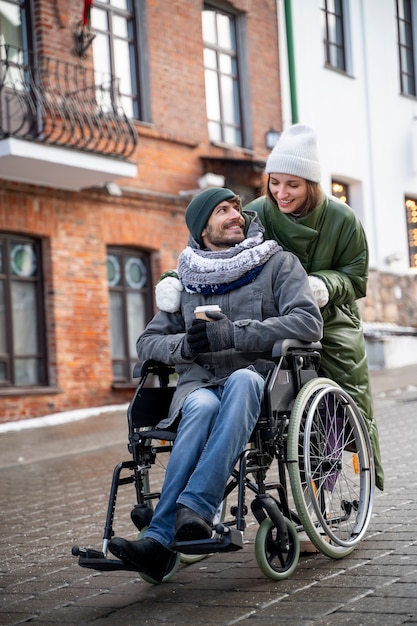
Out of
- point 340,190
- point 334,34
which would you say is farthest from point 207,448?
point 334,34

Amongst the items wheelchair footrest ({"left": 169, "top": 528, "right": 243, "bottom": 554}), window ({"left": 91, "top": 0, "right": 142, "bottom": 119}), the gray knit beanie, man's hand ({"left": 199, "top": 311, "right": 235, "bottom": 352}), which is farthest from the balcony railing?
wheelchair footrest ({"left": 169, "top": 528, "right": 243, "bottom": 554})

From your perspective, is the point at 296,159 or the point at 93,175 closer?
the point at 296,159

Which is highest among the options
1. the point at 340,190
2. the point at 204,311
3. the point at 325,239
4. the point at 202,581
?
the point at 340,190

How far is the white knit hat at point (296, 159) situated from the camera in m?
5.14

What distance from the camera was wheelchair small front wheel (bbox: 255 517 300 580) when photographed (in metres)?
4.19

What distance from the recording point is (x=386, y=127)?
75.5 feet

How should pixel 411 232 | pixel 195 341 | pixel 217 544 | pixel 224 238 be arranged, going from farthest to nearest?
pixel 411 232 → pixel 224 238 → pixel 195 341 → pixel 217 544

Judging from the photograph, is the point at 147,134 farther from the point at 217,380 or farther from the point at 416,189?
the point at 217,380

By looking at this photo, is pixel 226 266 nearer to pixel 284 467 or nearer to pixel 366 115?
pixel 284 467

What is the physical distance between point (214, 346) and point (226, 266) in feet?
1.24

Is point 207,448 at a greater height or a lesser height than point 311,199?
lesser

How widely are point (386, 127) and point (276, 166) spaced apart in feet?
60.5

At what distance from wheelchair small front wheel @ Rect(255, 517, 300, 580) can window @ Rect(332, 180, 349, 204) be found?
17854 millimetres

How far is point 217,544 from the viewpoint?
4059 millimetres
